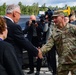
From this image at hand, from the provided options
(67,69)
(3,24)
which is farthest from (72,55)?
(3,24)

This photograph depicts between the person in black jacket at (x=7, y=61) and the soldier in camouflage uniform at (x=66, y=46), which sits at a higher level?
the person in black jacket at (x=7, y=61)

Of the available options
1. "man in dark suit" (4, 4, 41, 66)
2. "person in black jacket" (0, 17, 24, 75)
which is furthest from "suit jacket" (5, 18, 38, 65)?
"person in black jacket" (0, 17, 24, 75)

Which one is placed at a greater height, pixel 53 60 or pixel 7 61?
pixel 7 61

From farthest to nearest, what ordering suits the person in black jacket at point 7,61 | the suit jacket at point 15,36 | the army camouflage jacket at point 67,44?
1. the suit jacket at point 15,36
2. the army camouflage jacket at point 67,44
3. the person in black jacket at point 7,61

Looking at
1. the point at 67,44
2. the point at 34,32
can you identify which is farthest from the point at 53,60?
the point at 67,44

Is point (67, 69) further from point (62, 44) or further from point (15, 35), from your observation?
point (15, 35)

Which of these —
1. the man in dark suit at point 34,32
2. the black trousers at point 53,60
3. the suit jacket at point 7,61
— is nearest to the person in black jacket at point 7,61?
the suit jacket at point 7,61

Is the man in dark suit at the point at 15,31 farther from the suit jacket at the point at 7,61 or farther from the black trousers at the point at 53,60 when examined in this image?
the black trousers at the point at 53,60

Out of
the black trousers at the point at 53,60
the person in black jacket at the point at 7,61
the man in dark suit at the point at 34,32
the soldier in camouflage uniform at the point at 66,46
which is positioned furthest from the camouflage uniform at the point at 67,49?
the man in dark suit at the point at 34,32

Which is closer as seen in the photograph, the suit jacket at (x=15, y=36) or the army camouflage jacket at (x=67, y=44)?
the army camouflage jacket at (x=67, y=44)

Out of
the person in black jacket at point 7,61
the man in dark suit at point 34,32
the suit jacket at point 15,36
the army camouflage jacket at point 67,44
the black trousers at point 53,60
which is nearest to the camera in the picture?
the person in black jacket at point 7,61

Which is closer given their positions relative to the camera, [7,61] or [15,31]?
[7,61]

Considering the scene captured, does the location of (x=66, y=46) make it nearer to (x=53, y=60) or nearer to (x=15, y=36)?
(x=15, y=36)

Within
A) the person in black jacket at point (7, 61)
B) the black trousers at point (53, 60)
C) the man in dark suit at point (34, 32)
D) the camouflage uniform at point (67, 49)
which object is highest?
the person in black jacket at point (7, 61)
